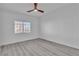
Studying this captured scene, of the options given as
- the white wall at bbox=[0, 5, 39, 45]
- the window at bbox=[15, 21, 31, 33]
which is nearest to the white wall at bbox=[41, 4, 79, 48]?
the window at bbox=[15, 21, 31, 33]

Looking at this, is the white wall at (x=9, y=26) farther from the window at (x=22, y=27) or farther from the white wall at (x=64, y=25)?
the white wall at (x=64, y=25)

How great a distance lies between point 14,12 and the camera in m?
5.43

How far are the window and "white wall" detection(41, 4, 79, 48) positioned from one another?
1.54m

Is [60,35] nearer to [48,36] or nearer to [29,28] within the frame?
[48,36]

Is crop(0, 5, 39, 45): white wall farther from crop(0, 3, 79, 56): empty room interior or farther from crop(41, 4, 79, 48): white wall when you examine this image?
crop(41, 4, 79, 48): white wall

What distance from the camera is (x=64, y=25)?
482 cm

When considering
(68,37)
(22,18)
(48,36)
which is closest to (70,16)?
(68,37)

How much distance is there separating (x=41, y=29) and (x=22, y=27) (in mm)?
1990

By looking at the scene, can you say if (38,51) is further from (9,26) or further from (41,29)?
(41,29)

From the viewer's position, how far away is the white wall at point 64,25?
4117mm

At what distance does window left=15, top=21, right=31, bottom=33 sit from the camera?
5781 millimetres

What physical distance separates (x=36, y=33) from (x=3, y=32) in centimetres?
317

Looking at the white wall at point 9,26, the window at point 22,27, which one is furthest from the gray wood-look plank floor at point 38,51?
the window at point 22,27

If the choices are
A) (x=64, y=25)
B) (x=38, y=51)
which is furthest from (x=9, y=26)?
(x=64, y=25)
